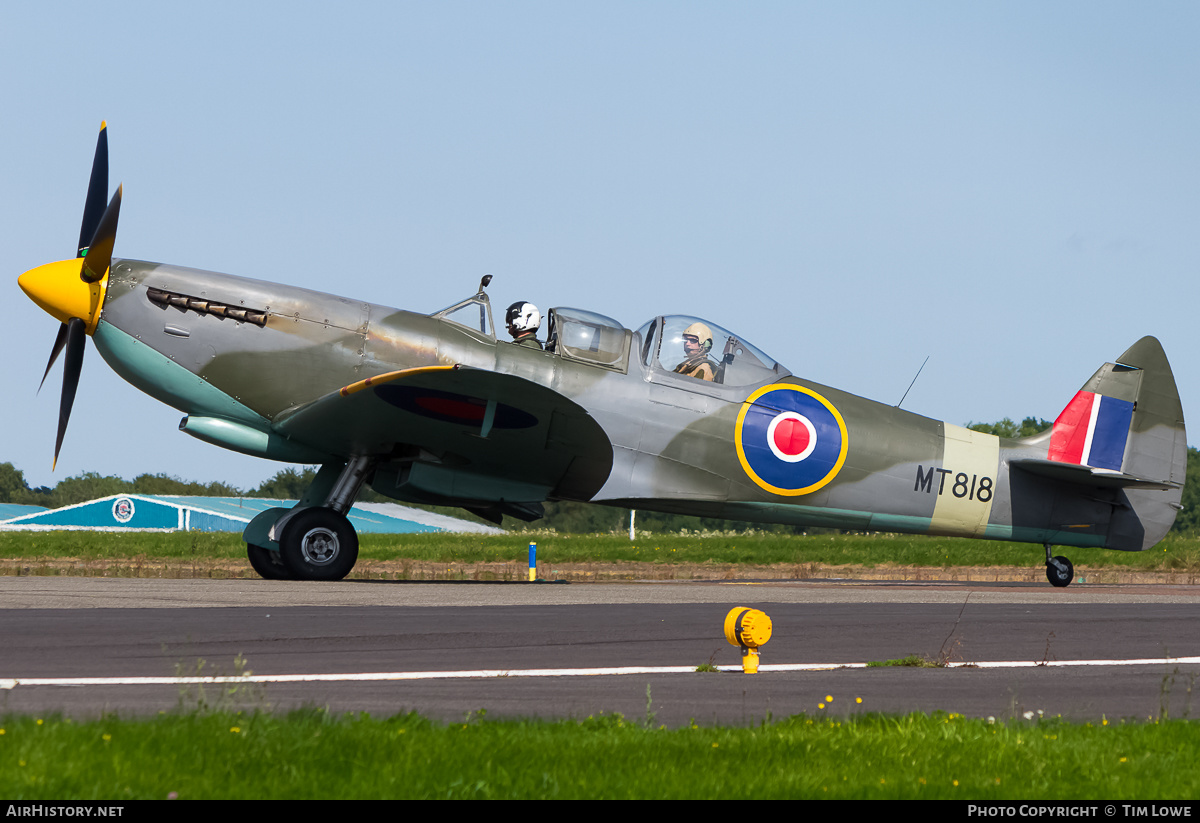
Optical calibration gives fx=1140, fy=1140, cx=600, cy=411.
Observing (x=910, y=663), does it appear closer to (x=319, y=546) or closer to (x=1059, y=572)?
(x=319, y=546)

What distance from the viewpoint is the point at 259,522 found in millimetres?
13672

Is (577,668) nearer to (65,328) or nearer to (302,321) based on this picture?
(302,321)

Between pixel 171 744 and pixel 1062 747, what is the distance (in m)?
3.36

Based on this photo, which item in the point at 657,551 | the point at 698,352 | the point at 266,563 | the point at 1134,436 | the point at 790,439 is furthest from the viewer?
the point at 657,551

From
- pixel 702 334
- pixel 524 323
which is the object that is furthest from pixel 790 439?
pixel 524 323

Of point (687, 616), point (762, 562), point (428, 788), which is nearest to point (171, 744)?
point (428, 788)

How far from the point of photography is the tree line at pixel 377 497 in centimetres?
6241

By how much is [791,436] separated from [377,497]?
5016 centimetres

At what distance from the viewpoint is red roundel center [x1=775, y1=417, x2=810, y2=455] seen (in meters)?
14.3

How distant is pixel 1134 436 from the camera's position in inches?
671

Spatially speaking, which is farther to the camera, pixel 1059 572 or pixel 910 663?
pixel 1059 572

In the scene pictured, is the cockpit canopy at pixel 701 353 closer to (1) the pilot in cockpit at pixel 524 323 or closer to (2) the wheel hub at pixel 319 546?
(1) the pilot in cockpit at pixel 524 323

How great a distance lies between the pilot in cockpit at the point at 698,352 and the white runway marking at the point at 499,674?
6.95m

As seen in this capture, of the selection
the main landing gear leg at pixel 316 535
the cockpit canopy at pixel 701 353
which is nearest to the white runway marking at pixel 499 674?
the main landing gear leg at pixel 316 535
